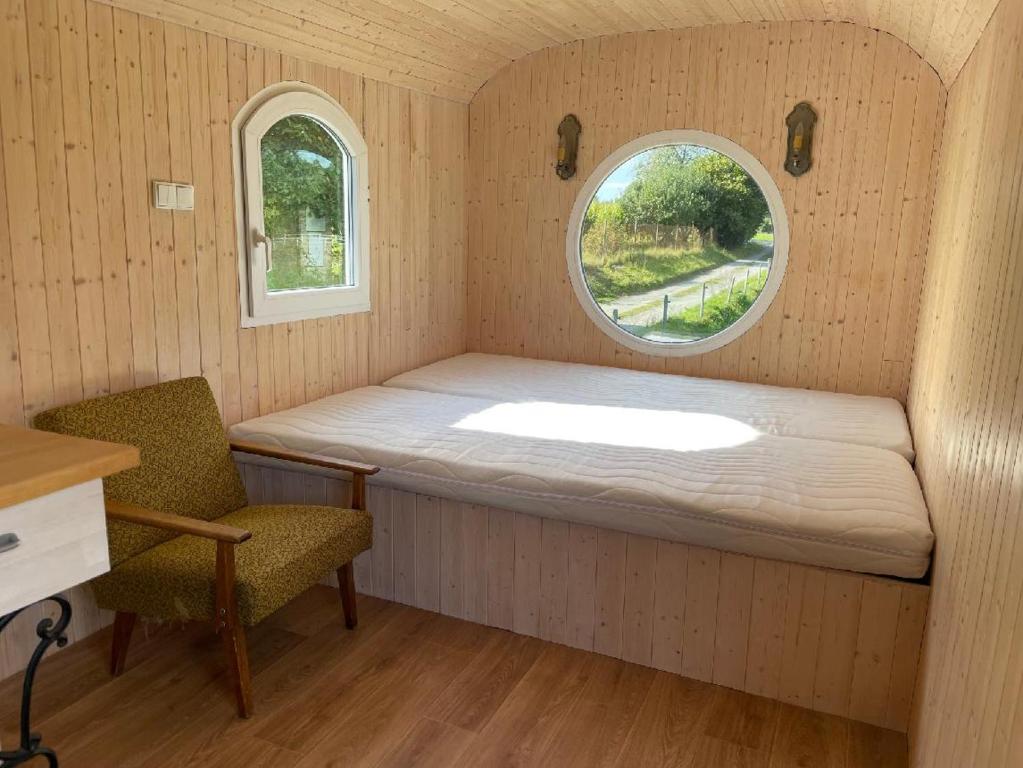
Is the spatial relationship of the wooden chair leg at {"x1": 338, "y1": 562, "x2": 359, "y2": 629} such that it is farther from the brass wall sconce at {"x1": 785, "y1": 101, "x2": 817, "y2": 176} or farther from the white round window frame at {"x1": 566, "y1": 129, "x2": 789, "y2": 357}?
the brass wall sconce at {"x1": 785, "y1": 101, "x2": 817, "y2": 176}

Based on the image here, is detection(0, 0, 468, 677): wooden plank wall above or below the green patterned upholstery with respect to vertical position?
above

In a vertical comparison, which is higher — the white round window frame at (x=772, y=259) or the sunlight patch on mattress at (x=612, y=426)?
the white round window frame at (x=772, y=259)

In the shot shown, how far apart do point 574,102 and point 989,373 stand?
3107mm

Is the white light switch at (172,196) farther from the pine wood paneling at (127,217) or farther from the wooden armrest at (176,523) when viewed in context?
the wooden armrest at (176,523)

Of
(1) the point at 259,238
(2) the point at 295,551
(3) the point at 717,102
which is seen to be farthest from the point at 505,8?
(2) the point at 295,551

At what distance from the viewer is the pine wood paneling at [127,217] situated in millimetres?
2240

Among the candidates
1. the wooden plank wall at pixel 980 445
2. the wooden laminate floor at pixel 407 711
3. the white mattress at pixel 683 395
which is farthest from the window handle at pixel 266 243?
the wooden plank wall at pixel 980 445

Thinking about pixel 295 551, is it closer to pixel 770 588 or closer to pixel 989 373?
pixel 770 588

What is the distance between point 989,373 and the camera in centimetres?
160

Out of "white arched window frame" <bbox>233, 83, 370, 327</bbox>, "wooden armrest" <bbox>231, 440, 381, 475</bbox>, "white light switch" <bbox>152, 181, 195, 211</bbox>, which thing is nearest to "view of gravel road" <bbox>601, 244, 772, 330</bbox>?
"white arched window frame" <bbox>233, 83, 370, 327</bbox>

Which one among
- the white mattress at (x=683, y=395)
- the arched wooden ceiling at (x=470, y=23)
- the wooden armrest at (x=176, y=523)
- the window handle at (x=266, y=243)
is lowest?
the wooden armrest at (x=176, y=523)

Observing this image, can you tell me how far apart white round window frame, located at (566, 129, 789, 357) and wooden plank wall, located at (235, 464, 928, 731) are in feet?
6.33

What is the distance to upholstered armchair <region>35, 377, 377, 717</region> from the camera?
82.1 inches

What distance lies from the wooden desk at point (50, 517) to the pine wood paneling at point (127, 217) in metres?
0.90
